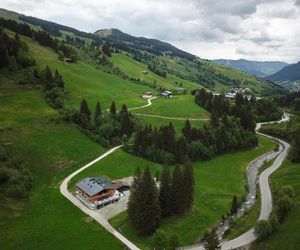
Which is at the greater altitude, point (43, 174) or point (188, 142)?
point (188, 142)

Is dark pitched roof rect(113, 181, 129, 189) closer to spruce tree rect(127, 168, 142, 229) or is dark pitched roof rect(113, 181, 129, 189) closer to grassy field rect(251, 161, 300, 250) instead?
spruce tree rect(127, 168, 142, 229)

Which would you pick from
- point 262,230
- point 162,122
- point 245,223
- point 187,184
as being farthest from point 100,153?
point 262,230

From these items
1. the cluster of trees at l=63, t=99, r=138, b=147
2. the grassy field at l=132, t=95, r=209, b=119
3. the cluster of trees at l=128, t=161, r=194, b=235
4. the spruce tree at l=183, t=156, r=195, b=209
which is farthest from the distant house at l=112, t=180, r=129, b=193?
the grassy field at l=132, t=95, r=209, b=119

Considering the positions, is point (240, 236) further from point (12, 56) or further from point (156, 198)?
point (12, 56)

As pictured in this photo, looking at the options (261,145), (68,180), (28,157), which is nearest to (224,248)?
(68,180)

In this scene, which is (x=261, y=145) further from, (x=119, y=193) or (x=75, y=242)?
(x=75, y=242)

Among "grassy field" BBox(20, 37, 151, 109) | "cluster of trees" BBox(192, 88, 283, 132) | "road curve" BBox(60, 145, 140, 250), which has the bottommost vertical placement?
"road curve" BBox(60, 145, 140, 250)
